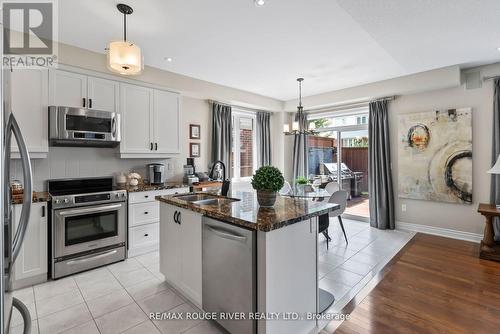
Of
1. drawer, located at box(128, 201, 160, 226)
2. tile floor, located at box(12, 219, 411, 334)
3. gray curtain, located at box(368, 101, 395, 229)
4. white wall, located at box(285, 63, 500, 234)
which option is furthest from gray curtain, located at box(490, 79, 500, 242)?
drawer, located at box(128, 201, 160, 226)

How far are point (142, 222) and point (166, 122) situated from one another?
63.5 inches

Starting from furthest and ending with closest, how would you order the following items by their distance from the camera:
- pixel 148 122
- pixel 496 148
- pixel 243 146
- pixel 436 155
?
pixel 243 146
pixel 436 155
pixel 148 122
pixel 496 148

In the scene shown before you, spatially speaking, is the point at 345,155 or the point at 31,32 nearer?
the point at 31,32

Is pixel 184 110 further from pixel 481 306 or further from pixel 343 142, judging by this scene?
pixel 481 306

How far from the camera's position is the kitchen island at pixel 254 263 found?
62.8 inches

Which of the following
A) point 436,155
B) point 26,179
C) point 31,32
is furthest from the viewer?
point 436,155

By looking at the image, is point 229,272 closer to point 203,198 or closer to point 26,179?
point 203,198

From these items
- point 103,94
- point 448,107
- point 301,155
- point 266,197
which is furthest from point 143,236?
point 448,107

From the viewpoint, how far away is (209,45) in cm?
310

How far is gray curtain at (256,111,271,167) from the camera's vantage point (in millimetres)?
5992

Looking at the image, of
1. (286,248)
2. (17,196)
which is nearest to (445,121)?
(286,248)

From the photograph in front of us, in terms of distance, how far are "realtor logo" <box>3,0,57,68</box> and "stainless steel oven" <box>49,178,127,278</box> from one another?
4.96 ft

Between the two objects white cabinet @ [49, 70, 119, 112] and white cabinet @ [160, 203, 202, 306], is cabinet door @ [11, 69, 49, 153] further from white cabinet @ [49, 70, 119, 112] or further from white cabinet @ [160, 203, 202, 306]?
white cabinet @ [160, 203, 202, 306]

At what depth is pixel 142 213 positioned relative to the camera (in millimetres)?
3471
